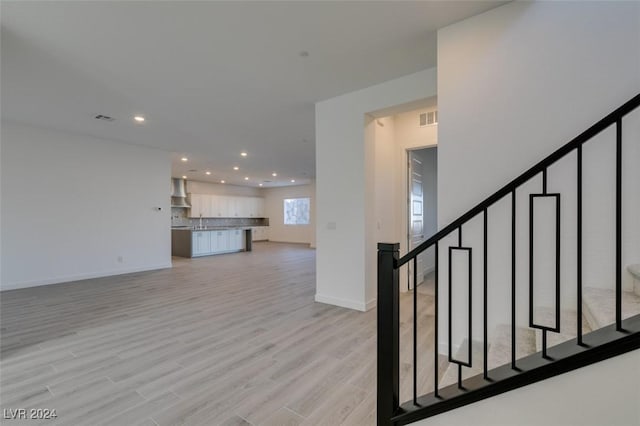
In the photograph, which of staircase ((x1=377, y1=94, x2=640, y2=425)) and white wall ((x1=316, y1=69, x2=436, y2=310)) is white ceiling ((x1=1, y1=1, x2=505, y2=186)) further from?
staircase ((x1=377, y1=94, x2=640, y2=425))

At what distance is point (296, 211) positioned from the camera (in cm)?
1409

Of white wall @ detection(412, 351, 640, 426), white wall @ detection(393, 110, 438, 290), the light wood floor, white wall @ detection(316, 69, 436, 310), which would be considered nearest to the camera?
white wall @ detection(412, 351, 640, 426)

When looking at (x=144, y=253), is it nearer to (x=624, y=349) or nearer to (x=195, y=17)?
(x=195, y=17)

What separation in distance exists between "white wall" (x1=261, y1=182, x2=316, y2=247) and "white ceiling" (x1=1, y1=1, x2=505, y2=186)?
849cm

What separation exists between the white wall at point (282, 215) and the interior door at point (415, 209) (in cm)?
793

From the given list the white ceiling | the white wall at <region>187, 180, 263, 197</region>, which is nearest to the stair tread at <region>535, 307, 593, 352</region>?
the white ceiling

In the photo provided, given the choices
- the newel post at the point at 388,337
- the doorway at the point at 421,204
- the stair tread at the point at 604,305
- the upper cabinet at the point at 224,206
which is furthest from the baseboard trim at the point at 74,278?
the stair tread at the point at 604,305

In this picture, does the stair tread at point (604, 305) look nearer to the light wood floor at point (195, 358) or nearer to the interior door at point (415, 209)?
the light wood floor at point (195, 358)

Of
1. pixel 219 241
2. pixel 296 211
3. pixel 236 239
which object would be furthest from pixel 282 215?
pixel 219 241

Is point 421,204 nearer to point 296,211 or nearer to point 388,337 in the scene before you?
point 388,337

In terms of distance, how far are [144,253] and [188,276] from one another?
1.46 m

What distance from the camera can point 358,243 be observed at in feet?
12.6

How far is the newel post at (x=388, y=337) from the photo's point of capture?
1.58 m

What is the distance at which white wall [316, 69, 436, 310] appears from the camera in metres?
3.80
